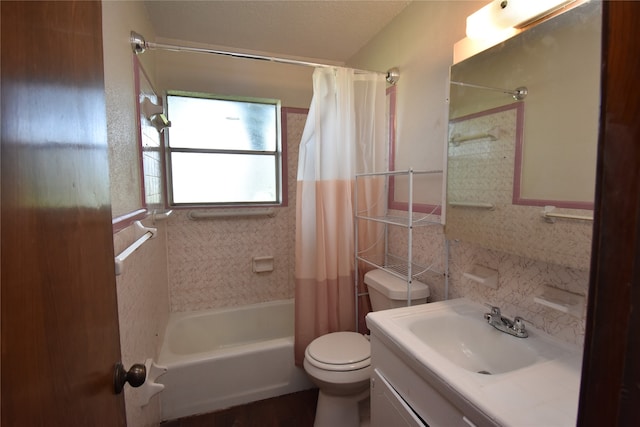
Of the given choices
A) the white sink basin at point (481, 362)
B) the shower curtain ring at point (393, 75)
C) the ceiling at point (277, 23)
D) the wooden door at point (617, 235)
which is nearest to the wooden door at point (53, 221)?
the wooden door at point (617, 235)

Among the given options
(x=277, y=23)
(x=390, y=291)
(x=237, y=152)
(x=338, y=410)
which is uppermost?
(x=277, y=23)

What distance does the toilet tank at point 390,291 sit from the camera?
1570 millimetres

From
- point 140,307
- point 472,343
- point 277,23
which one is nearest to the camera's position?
point 472,343

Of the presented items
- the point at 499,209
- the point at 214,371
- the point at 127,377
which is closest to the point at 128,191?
the point at 127,377

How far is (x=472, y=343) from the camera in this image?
3.97 ft

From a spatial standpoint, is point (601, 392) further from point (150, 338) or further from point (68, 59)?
point (150, 338)

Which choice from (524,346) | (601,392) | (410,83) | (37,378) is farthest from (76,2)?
(410,83)

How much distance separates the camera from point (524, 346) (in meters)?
1.06

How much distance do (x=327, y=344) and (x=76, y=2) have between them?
1.74 metres

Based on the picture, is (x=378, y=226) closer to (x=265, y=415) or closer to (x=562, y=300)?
(x=562, y=300)

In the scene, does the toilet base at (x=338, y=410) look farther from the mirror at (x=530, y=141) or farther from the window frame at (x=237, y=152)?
the window frame at (x=237, y=152)

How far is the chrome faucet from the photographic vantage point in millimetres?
1099

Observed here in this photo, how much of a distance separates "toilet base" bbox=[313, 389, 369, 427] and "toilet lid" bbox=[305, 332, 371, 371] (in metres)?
0.21

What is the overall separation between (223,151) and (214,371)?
1683 millimetres
